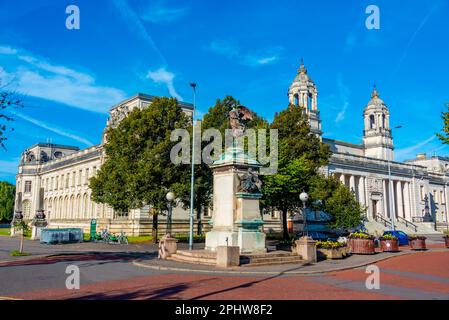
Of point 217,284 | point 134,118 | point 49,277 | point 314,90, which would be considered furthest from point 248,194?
point 314,90

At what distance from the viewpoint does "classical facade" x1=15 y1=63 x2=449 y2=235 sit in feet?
189

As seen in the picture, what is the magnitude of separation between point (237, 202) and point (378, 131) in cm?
7539

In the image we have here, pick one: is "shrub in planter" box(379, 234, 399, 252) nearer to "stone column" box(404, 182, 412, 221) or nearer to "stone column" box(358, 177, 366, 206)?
"stone column" box(358, 177, 366, 206)

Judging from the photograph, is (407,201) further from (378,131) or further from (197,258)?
(197,258)

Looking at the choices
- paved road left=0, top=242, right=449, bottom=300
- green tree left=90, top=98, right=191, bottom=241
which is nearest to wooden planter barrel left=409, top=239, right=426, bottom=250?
paved road left=0, top=242, right=449, bottom=300

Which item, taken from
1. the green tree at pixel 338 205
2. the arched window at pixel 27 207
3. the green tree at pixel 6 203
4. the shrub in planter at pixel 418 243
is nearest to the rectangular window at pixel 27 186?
the arched window at pixel 27 207

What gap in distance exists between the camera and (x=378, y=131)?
282 ft

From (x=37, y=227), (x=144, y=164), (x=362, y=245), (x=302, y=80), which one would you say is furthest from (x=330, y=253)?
(x=302, y=80)

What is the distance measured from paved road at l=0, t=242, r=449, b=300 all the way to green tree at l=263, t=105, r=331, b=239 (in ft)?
43.8

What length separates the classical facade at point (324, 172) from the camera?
57594 mm

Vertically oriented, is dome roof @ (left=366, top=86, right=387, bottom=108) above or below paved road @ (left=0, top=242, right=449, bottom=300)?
above

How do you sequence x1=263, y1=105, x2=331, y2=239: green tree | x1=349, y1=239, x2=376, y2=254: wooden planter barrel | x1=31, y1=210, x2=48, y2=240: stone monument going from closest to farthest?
x1=349, y1=239, x2=376, y2=254: wooden planter barrel, x1=263, y1=105, x2=331, y2=239: green tree, x1=31, y1=210, x2=48, y2=240: stone monument

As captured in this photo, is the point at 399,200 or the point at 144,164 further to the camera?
the point at 399,200
